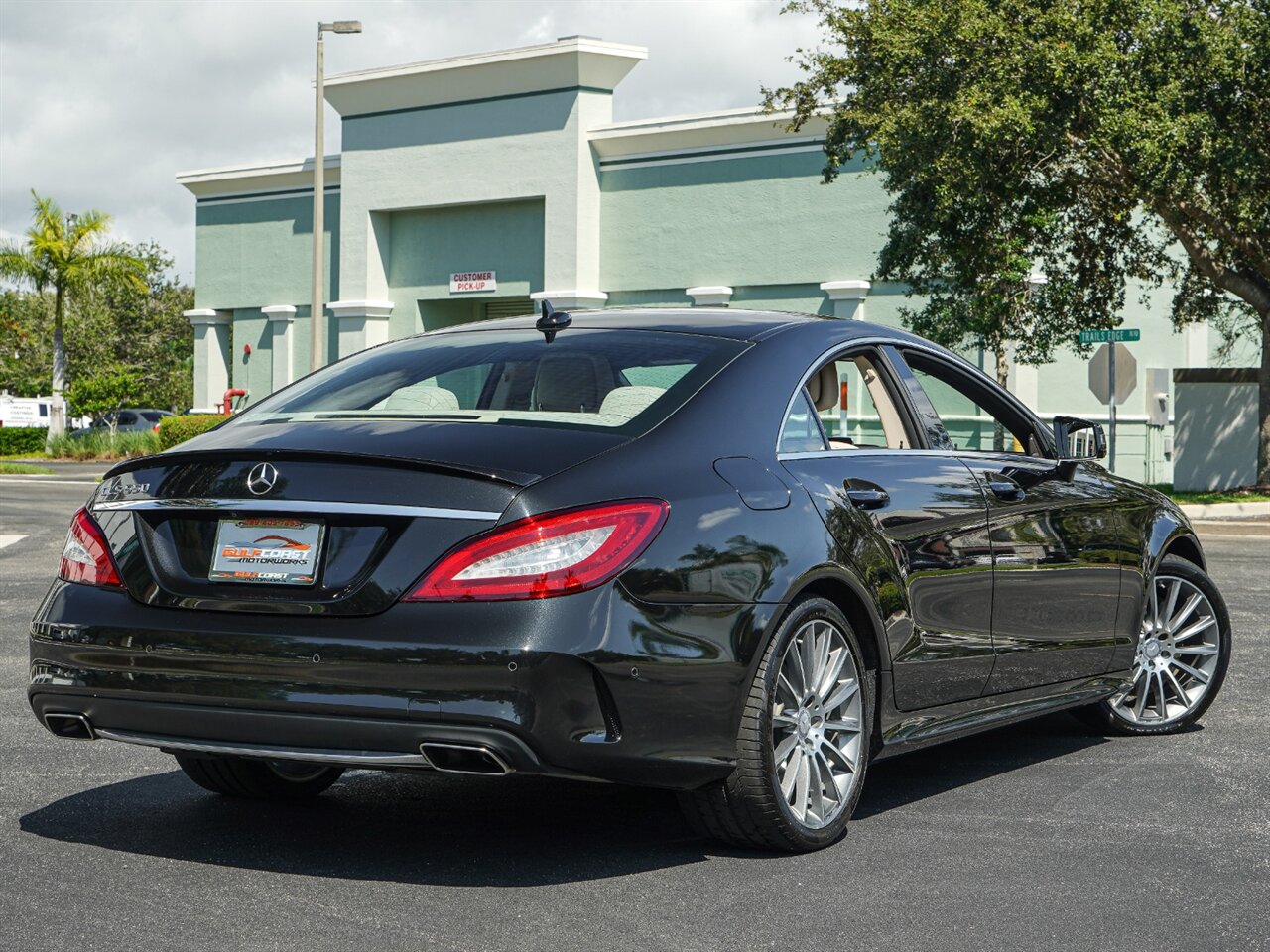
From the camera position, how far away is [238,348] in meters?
50.1

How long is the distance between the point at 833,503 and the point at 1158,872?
1.37 metres

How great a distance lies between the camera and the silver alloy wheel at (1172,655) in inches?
290

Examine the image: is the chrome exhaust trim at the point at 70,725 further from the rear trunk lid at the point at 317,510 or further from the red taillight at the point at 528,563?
the red taillight at the point at 528,563

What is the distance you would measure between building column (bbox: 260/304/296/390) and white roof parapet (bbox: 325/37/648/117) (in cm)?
585

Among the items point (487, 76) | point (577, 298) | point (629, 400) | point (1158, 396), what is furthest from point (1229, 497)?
point (629, 400)

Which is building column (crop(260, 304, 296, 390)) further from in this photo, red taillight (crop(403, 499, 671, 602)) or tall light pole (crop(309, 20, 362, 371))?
red taillight (crop(403, 499, 671, 602))

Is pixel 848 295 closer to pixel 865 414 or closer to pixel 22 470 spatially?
pixel 22 470

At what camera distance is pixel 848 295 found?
3800cm

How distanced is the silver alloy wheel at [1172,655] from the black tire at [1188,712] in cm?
1

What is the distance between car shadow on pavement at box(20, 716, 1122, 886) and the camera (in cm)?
504

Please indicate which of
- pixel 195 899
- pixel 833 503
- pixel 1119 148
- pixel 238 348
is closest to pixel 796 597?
pixel 833 503

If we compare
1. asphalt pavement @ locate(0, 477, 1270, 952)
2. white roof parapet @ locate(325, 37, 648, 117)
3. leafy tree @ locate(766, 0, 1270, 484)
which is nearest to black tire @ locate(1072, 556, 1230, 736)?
asphalt pavement @ locate(0, 477, 1270, 952)

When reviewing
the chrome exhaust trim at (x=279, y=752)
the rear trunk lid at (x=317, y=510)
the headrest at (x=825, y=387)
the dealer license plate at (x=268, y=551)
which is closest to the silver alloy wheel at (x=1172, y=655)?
the headrest at (x=825, y=387)

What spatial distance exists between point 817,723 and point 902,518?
768 millimetres
